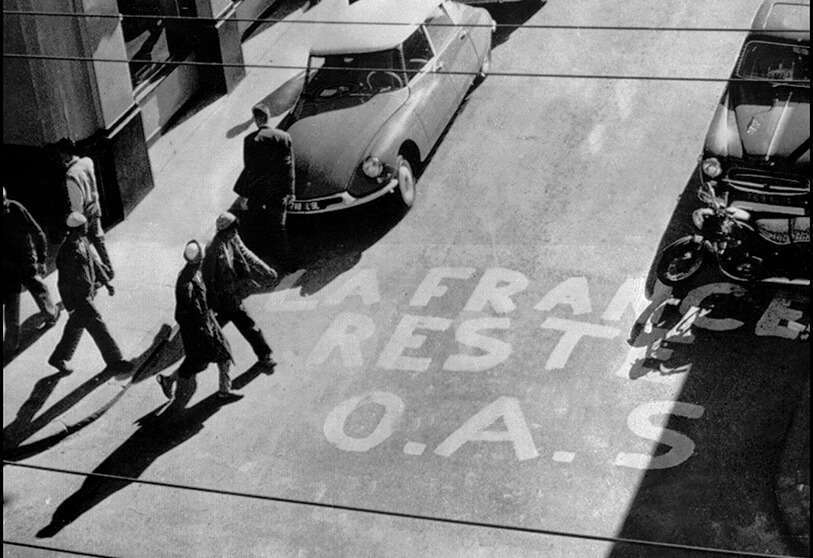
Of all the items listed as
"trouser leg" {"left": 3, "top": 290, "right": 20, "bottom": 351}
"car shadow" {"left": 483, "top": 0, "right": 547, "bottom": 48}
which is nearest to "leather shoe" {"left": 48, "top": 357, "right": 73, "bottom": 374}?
"trouser leg" {"left": 3, "top": 290, "right": 20, "bottom": 351}

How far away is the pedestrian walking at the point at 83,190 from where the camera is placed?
39.1ft

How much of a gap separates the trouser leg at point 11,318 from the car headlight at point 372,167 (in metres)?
3.91

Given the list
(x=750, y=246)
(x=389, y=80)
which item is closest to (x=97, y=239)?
(x=389, y=80)

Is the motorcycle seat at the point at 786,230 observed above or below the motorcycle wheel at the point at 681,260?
above

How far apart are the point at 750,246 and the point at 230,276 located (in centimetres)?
507

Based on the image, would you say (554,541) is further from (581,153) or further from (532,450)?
(581,153)

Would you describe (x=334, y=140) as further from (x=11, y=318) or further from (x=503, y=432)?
(x=503, y=432)

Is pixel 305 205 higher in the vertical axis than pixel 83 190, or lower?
lower

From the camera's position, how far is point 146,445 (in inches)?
415

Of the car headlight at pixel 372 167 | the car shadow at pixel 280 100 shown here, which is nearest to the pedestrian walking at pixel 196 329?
the car headlight at pixel 372 167

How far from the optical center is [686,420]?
995 cm

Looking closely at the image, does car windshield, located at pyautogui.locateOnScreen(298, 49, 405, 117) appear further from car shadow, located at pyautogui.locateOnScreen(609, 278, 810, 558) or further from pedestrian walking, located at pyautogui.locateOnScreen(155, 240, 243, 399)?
car shadow, located at pyautogui.locateOnScreen(609, 278, 810, 558)

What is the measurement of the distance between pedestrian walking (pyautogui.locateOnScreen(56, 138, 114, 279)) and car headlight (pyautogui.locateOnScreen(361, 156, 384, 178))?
2.93 m

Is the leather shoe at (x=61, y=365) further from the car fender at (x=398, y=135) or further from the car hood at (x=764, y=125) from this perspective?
the car hood at (x=764, y=125)
